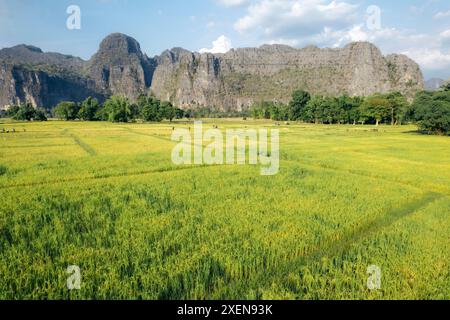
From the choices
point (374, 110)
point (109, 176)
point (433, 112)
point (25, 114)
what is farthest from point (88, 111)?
point (433, 112)

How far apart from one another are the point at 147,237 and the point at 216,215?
2501mm

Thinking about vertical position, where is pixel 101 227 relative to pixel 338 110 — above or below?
below

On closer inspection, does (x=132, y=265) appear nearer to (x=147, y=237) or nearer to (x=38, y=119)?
(x=147, y=237)

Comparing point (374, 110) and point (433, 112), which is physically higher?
point (374, 110)

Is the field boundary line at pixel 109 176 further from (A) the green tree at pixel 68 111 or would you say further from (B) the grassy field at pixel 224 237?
(A) the green tree at pixel 68 111

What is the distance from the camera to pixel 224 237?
727 cm

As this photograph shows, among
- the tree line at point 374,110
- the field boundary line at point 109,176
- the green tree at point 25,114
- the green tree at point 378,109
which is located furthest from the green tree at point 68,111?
the field boundary line at point 109,176

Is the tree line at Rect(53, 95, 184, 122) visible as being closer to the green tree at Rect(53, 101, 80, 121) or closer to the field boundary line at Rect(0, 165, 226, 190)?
the green tree at Rect(53, 101, 80, 121)

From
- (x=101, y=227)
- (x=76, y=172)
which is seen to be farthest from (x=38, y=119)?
(x=101, y=227)

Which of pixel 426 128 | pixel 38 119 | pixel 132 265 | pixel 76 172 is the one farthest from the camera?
pixel 38 119

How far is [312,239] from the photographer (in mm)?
7242
